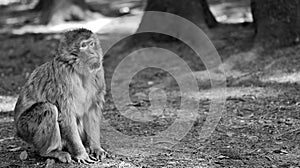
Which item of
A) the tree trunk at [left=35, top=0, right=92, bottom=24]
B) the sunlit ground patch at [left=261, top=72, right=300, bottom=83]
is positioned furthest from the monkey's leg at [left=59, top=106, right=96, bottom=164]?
the tree trunk at [left=35, top=0, right=92, bottom=24]

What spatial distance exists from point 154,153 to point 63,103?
3.82ft

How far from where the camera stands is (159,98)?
7.83m

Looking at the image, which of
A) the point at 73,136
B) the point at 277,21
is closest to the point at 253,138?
the point at 73,136

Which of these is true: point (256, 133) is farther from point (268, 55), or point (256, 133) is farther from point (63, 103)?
point (268, 55)

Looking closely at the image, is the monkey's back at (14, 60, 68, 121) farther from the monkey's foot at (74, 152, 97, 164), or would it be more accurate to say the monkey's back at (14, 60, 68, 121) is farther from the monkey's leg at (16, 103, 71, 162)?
the monkey's foot at (74, 152, 97, 164)

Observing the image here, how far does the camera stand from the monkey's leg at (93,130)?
17.7 ft

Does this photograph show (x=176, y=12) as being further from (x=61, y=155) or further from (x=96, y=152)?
(x=61, y=155)

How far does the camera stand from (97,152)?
213 inches

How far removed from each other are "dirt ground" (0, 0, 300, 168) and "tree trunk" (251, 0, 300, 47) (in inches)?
6.9

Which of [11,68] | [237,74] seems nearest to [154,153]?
[237,74]

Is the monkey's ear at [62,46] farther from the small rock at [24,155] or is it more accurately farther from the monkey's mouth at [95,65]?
the small rock at [24,155]

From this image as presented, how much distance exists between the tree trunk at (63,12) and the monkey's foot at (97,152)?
8.98m

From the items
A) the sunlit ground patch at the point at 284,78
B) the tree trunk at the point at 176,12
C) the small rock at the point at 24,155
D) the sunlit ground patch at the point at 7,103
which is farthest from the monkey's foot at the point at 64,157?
the tree trunk at the point at 176,12

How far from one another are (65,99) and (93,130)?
0.51 m
